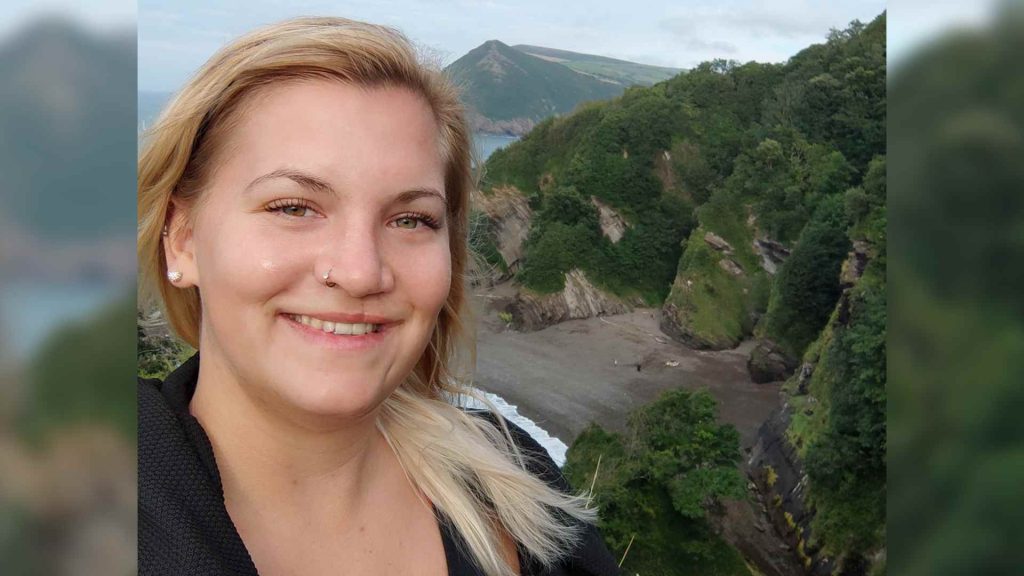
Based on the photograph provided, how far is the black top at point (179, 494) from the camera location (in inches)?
30.0

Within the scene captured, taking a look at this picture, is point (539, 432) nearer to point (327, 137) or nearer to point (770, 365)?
point (770, 365)

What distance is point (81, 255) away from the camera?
287 mm

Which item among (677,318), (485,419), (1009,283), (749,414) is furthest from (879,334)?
(1009,283)

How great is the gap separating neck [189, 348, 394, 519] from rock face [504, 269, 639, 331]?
17507 millimetres

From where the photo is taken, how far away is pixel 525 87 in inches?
713

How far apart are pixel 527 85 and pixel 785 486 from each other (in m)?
10.1

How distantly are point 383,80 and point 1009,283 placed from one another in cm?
69

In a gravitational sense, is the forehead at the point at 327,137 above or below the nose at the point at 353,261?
above

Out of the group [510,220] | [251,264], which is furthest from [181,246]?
[510,220]

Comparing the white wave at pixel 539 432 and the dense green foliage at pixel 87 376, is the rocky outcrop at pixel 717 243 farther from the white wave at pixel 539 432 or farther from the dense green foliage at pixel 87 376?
the dense green foliage at pixel 87 376

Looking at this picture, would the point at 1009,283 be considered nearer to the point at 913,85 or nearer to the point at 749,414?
the point at 913,85

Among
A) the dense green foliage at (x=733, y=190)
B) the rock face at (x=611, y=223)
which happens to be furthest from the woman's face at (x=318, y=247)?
the rock face at (x=611, y=223)

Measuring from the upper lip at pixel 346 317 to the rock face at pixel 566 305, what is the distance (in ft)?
57.7

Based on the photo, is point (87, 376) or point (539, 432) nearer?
point (87, 376)
